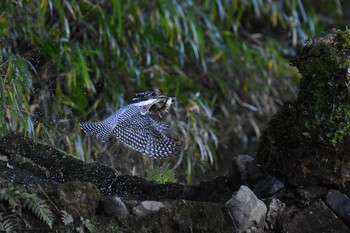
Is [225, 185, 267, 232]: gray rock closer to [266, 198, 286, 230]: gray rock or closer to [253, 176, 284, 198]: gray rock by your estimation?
[266, 198, 286, 230]: gray rock

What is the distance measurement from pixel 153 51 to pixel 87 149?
1731mm

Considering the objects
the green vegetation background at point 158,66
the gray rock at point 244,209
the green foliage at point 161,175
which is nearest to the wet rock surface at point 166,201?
the gray rock at point 244,209

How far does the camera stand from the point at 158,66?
22.9 feet

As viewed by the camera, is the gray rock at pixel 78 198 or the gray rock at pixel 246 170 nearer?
the gray rock at pixel 78 198

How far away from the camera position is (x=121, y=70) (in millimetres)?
6836

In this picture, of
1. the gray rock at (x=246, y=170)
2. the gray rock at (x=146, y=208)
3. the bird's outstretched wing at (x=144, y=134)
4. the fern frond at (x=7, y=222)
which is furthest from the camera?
the bird's outstretched wing at (x=144, y=134)

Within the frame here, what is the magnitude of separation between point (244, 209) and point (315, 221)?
0.34 meters

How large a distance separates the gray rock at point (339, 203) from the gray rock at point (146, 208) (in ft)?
2.55

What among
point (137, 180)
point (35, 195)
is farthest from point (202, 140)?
point (35, 195)

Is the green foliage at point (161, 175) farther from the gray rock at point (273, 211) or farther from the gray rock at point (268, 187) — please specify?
the gray rock at point (273, 211)

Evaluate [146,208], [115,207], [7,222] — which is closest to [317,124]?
[146,208]

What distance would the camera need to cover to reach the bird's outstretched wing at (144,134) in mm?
4293

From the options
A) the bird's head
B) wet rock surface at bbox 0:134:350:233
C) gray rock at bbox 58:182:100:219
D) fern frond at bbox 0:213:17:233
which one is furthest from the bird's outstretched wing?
fern frond at bbox 0:213:17:233

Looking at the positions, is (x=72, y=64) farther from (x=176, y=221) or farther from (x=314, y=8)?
(x=314, y=8)
